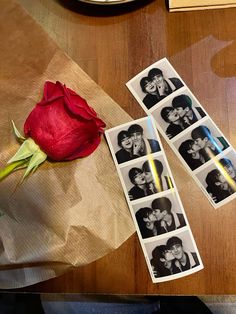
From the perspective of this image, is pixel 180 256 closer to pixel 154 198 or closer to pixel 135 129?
pixel 154 198

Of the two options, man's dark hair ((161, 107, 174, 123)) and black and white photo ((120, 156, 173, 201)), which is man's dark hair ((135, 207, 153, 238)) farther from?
man's dark hair ((161, 107, 174, 123))

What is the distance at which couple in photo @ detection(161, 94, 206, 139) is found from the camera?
2.07 feet

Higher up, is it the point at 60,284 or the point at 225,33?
the point at 225,33

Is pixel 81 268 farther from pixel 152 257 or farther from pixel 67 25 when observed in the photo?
pixel 67 25

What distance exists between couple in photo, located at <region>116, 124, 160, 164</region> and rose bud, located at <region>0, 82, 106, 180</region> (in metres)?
0.04

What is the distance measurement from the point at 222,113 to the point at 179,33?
5.6 inches

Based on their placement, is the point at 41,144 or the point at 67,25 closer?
the point at 41,144

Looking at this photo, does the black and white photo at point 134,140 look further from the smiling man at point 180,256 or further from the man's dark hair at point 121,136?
the smiling man at point 180,256

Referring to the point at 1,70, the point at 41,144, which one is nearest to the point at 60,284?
the point at 41,144

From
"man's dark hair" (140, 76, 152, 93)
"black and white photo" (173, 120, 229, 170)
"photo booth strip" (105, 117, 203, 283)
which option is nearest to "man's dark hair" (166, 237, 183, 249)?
"photo booth strip" (105, 117, 203, 283)

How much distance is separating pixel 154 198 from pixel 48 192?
14 centimetres

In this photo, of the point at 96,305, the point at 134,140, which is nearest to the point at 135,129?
the point at 134,140

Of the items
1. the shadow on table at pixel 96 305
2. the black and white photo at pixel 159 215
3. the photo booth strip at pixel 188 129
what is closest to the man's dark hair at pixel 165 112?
the photo booth strip at pixel 188 129

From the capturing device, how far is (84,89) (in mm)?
642
